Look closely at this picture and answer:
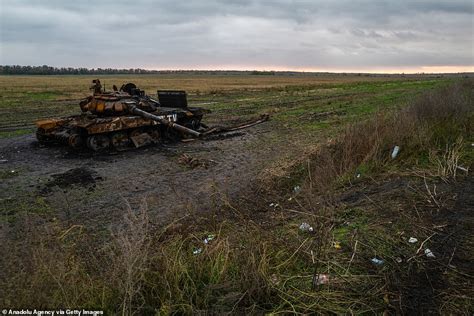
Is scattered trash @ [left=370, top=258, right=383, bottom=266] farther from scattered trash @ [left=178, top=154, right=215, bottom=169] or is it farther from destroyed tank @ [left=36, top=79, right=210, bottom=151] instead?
destroyed tank @ [left=36, top=79, right=210, bottom=151]

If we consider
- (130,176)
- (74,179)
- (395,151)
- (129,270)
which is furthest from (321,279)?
(74,179)

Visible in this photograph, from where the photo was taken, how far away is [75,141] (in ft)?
41.9

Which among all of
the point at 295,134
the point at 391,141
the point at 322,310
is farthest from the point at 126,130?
the point at 322,310

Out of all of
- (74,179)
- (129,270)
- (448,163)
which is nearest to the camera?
(129,270)

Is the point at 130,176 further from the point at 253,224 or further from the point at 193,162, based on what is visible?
the point at 253,224

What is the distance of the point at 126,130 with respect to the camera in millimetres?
13750

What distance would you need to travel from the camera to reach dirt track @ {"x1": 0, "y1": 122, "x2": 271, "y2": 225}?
7.93m

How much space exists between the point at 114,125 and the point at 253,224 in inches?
363

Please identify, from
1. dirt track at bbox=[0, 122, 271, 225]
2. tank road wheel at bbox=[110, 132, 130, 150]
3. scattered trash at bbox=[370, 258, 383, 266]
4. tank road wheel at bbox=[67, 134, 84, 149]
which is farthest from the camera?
tank road wheel at bbox=[110, 132, 130, 150]

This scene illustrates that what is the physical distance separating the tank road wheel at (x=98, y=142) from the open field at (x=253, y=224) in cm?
38

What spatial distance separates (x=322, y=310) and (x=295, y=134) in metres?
12.3

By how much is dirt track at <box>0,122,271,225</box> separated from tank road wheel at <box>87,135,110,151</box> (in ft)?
1.01

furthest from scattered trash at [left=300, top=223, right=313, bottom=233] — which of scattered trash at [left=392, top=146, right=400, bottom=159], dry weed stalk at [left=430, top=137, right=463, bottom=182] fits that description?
scattered trash at [left=392, top=146, right=400, bottom=159]

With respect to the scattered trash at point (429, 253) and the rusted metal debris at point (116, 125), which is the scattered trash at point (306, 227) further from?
the rusted metal debris at point (116, 125)
